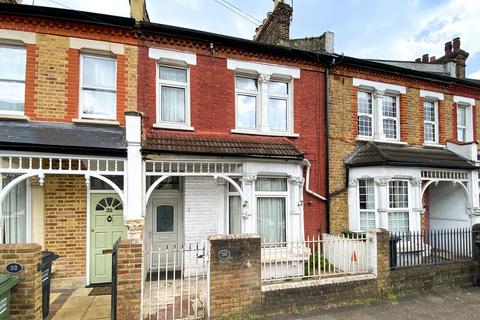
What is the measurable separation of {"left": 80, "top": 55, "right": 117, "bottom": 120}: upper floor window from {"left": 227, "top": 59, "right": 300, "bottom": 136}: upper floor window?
313 centimetres

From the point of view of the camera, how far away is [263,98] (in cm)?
838

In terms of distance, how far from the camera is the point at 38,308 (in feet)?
13.7

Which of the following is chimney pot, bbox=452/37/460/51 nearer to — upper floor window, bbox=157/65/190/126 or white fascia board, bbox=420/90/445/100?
white fascia board, bbox=420/90/445/100

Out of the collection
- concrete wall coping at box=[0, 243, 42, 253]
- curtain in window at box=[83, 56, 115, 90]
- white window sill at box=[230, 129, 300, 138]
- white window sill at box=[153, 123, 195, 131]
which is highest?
curtain in window at box=[83, 56, 115, 90]

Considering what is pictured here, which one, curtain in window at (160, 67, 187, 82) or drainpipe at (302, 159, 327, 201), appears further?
drainpipe at (302, 159, 327, 201)

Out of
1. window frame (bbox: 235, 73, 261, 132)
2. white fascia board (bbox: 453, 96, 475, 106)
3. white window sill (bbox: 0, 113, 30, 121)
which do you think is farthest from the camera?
white fascia board (bbox: 453, 96, 475, 106)

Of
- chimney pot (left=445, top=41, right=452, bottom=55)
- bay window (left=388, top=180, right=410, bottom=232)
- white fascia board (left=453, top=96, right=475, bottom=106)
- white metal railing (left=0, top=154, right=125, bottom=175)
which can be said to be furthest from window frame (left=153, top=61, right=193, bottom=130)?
chimney pot (left=445, top=41, right=452, bottom=55)

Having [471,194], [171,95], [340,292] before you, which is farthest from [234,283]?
[471,194]

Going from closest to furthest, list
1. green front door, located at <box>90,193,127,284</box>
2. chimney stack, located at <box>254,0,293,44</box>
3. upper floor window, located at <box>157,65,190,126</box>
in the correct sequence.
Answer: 1. green front door, located at <box>90,193,127,284</box>
2. upper floor window, located at <box>157,65,190,126</box>
3. chimney stack, located at <box>254,0,293,44</box>

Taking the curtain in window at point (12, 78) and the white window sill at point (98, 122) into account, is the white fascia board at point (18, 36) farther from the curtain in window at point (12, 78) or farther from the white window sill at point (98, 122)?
the white window sill at point (98, 122)

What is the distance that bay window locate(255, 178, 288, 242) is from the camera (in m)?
7.47

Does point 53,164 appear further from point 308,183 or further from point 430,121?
point 430,121

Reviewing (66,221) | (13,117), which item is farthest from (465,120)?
(13,117)

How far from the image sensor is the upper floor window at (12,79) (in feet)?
21.8
